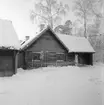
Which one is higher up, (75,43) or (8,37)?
(8,37)

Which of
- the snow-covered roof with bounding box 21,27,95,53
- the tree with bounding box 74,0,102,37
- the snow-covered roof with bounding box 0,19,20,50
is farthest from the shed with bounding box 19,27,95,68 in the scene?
the tree with bounding box 74,0,102,37

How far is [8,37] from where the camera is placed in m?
9.13

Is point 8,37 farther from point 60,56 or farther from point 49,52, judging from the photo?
point 60,56

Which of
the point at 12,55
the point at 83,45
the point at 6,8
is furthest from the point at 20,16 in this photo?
the point at 83,45

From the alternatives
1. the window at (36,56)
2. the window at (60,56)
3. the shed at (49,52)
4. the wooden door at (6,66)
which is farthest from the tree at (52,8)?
the window at (60,56)

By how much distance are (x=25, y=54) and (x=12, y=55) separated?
325 cm

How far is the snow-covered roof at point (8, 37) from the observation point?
8.33 meters

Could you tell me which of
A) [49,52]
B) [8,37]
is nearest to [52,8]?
[8,37]

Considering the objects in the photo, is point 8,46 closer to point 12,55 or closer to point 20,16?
A: point 12,55

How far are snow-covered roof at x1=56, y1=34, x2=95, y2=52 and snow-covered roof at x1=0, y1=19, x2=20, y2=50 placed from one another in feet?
24.1

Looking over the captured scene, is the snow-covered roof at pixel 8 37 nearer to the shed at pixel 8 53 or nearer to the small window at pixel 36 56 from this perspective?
the shed at pixel 8 53

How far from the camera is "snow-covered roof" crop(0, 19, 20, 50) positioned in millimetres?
8328

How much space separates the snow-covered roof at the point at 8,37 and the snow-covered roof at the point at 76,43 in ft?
24.1

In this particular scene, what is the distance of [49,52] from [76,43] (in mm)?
5084
